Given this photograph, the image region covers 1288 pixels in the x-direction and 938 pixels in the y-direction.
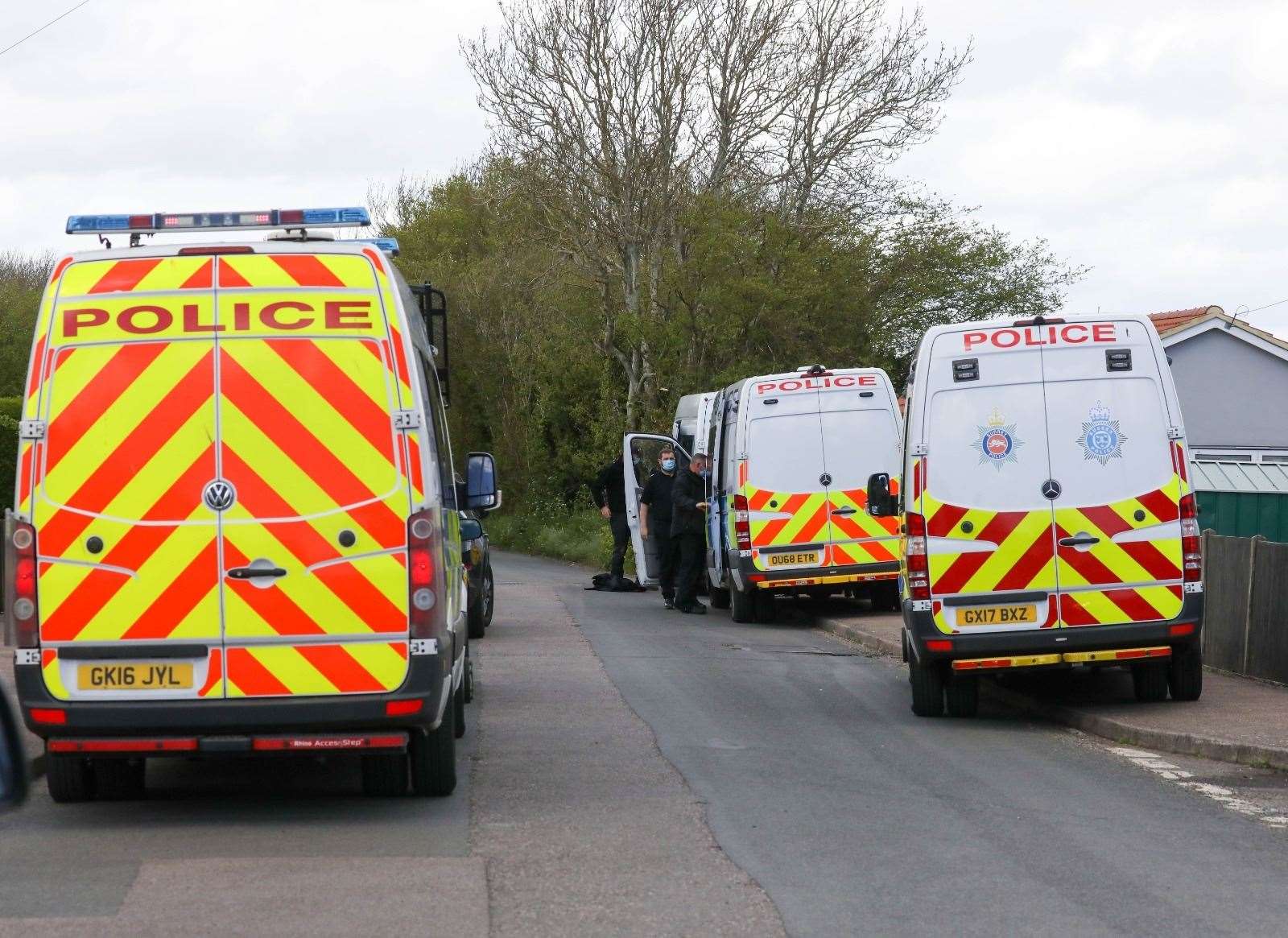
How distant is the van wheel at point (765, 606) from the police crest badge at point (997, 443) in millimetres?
8693

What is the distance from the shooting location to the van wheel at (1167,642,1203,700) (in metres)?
11.4

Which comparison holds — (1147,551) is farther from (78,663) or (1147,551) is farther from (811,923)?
(78,663)

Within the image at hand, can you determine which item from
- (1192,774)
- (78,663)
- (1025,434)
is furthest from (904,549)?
(78,663)

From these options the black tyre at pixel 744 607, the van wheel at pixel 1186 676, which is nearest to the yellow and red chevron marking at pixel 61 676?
the van wheel at pixel 1186 676

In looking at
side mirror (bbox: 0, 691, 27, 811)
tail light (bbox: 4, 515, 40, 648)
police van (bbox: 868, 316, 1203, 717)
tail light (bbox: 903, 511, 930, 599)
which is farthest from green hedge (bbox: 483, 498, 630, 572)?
side mirror (bbox: 0, 691, 27, 811)

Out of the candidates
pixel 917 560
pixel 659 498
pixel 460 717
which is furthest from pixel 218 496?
pixel 659 498

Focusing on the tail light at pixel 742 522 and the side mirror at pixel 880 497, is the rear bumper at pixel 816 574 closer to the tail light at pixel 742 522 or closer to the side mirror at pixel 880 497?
the tail light at pixel 742 522

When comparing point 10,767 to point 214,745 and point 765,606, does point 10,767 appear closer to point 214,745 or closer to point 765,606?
point 214,745

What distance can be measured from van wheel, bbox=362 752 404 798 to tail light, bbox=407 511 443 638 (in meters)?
0.98

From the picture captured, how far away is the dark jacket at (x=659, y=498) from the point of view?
21094 millimetres

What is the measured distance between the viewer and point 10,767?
2.92 metres

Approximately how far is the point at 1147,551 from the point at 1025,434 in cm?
106

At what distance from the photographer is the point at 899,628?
17.5m

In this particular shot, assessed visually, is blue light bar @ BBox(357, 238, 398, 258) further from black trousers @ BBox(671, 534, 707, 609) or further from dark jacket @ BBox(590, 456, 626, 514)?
dark jacket @ BBox(590, 456, 626, 514)
